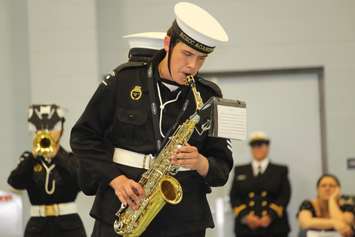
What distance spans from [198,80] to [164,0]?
16.9ft

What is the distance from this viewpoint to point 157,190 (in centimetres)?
266

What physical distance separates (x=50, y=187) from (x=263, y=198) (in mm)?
2771

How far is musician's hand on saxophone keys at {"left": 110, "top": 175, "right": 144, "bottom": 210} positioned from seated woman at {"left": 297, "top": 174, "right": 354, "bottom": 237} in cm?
408

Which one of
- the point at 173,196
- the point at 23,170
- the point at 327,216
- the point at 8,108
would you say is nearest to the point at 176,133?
the point at 173,196

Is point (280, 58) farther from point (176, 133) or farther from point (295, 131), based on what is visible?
point (176, 133)

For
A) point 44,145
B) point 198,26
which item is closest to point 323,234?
point 44,145

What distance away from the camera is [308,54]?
301 inches

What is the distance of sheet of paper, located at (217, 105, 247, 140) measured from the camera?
2.40 metres

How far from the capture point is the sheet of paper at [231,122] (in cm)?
240

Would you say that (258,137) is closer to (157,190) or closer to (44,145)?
(44,145)

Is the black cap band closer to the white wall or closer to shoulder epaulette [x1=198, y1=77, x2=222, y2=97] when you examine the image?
shoulder epaulette [x1=198, y1=77, x2=222, y2=97]

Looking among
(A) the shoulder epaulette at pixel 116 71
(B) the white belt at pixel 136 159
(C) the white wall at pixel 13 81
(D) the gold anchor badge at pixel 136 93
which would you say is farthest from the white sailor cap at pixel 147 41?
(C) the white wall at pixel 13 81

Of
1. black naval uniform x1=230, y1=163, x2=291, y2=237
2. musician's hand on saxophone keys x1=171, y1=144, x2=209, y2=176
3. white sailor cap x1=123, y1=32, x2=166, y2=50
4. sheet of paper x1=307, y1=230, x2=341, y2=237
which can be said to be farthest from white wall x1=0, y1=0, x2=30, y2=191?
musician's hand on saxophone keys x1=171, y1=144, x2=209, y2=176

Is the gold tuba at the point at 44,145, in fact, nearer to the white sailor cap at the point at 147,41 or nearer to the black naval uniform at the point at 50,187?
the black naval uniform at the point at 50,187
